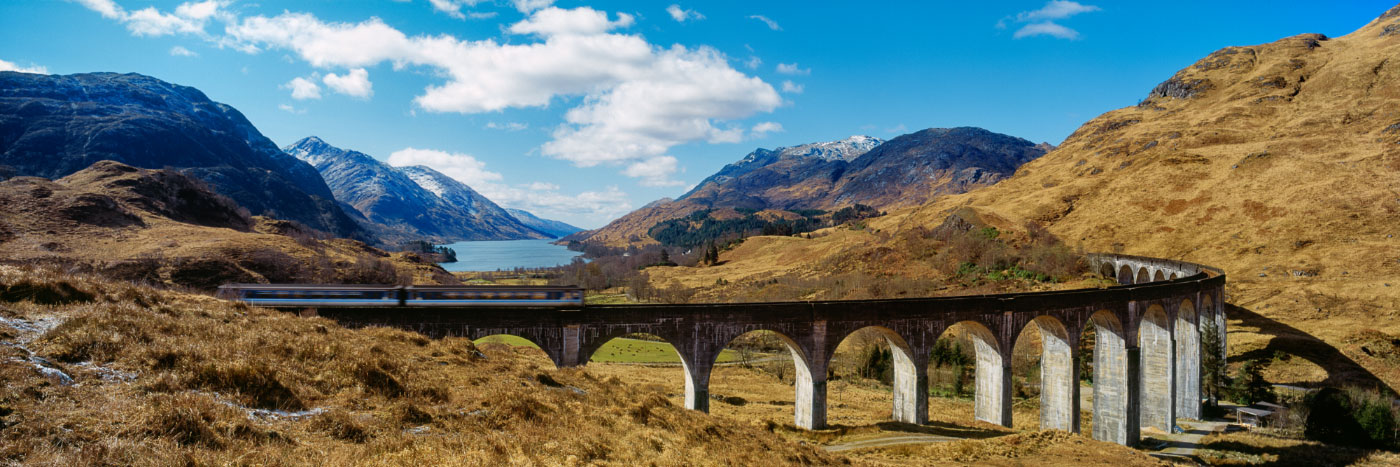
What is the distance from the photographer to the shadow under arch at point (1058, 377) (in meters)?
32.8

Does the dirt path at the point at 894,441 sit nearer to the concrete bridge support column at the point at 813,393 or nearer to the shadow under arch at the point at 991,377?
the concrete bridge support column at the point at 813,393

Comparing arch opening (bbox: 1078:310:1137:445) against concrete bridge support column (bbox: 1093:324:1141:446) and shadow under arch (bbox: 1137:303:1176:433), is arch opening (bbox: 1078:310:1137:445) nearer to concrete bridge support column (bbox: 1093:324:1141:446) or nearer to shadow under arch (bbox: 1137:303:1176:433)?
concrete bridge support column (bbox: 1093:324:1141:446)

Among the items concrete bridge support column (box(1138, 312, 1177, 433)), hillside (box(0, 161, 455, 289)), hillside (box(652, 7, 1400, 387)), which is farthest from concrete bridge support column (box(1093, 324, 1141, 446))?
hillside (box(0, 161, 455, 289))

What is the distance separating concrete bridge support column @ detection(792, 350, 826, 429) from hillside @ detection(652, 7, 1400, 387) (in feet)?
149

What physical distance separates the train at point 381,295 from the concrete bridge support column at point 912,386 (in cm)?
1610

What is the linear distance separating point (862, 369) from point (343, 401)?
56603mm

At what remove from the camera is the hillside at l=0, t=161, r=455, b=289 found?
47.8m

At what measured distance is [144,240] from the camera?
5650 cm

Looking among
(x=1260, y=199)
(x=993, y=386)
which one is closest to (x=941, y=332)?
(x=993, y=386)

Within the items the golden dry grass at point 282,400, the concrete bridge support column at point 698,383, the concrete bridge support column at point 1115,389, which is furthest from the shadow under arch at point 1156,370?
the golden dry grass at point 282,400

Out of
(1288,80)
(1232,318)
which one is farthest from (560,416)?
(1288,80)

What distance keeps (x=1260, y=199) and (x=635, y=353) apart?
102 meters

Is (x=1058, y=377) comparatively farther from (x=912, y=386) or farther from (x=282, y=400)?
(x=282, y=400)

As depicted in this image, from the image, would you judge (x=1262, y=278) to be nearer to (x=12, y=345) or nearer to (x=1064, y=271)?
(x=1064, y=271)
